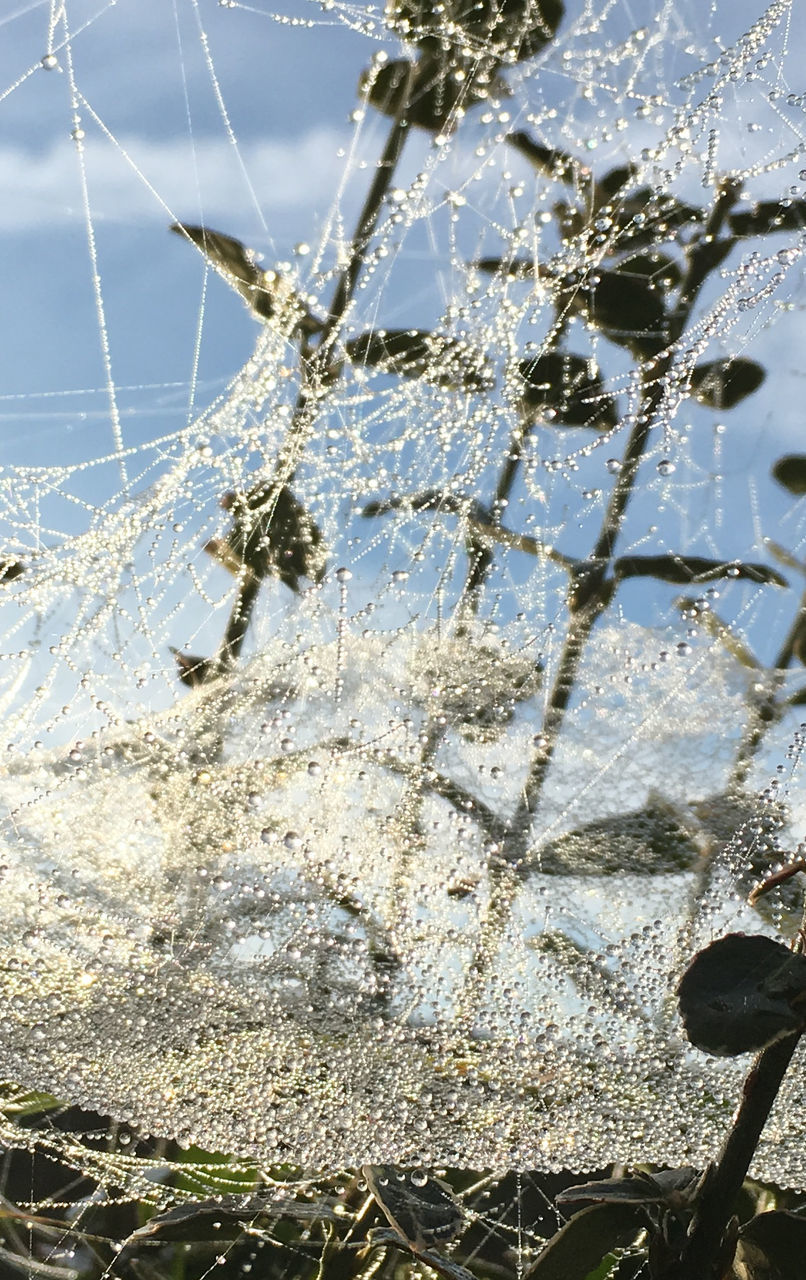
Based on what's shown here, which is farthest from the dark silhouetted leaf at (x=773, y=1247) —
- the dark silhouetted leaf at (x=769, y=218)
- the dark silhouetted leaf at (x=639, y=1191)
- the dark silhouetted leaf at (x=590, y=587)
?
the dark silhouetted leaf at (x=769, y=218)

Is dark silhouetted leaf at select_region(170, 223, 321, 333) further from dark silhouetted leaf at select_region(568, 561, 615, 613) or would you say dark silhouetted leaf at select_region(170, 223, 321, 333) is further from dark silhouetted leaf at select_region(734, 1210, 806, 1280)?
dark silhouetted leaf at select_region(734, 1210, 806, 1280)

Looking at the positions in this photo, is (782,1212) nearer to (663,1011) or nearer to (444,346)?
(663,1011)

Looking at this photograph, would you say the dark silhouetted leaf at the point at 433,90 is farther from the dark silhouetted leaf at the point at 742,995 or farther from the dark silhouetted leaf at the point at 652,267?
the dark silhouetted leaf at the point at 742,995

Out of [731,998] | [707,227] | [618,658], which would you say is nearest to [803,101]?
[707,227]

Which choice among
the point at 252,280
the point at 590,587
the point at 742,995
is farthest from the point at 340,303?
the point at 742,995

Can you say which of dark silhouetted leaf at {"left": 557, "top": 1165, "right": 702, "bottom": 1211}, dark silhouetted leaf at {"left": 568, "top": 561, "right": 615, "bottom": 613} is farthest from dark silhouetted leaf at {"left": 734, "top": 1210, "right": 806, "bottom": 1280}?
dark silhouetted leaf at {"left": 568, "top": 561, "right": 615, "bottom": 613}

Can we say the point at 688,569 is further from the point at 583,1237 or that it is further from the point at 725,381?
the point at 583,1237
